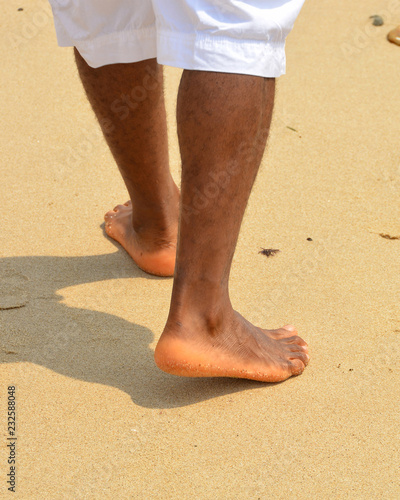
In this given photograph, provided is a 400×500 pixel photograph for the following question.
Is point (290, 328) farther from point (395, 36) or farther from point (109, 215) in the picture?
point (395, 36)

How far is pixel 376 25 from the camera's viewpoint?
3689 mm

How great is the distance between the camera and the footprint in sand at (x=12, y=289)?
1.88 meters

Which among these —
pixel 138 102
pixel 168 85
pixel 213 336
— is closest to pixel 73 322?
pixel 213 336

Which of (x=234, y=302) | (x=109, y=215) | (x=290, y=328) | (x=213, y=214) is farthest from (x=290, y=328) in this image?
(x=109, y=215)

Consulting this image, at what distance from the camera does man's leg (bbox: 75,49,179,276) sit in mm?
1777

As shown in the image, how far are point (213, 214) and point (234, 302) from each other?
0.64 m

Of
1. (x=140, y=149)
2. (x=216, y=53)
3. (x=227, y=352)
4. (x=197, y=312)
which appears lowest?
(x=227, y=352)

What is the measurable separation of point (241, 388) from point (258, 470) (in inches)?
10.9

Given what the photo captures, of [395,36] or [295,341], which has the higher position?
[395,36]

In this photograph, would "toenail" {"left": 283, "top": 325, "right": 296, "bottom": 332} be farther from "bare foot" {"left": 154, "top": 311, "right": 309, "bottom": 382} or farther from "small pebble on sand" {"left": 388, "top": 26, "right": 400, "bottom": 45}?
"small pebble on sand" {"left": 388, "top": 26, "right": 400, "bottom": 45}

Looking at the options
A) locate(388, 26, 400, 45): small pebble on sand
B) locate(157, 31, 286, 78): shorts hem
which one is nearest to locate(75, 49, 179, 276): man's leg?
locate(157, 31, 286, 78): shorts hem

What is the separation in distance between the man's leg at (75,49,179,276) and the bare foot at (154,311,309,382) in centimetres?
53

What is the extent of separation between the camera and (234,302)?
6.41ft

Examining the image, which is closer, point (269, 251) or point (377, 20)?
point (269, 251)
